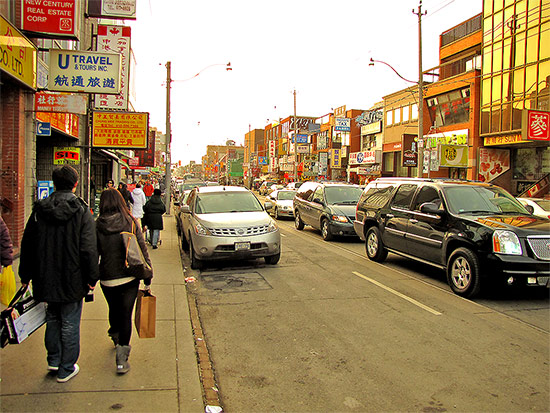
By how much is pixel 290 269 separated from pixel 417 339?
4.36 m

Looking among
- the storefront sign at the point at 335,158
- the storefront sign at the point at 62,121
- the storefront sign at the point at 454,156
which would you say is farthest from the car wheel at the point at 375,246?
the storefront sign at the point at 335,158

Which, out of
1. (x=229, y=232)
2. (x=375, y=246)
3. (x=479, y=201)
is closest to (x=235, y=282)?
(x=229, y=232)

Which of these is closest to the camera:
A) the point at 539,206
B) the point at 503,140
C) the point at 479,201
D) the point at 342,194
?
the point at 479,201

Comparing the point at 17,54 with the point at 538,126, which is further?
the point at 538,126

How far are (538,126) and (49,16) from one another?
1930 centimetres

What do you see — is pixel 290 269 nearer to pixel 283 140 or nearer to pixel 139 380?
pixel 139 380

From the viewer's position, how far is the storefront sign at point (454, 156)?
Answer: 25.4 metres

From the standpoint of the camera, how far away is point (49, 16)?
30.7 ft

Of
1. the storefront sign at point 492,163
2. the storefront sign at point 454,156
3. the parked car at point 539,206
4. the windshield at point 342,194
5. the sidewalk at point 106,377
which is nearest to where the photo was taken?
the sidewalk at point 106,377

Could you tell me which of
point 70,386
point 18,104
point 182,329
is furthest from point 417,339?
point 18,104

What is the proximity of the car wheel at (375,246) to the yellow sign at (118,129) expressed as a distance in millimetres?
9224

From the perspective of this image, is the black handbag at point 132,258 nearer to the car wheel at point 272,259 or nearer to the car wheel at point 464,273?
the car wheel at point 464,273

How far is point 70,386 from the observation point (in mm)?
3795

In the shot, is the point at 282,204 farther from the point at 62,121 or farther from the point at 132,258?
the point at 132,258
